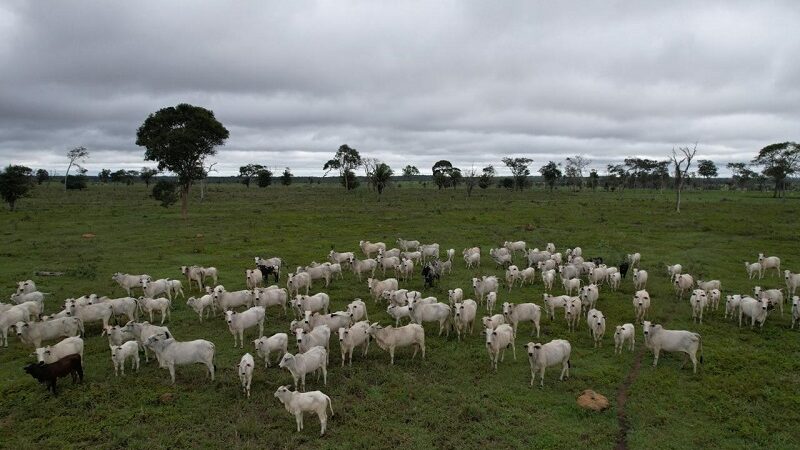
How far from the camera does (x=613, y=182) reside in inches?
5089

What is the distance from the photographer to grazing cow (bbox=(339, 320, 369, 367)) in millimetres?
13927

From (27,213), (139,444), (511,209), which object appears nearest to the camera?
(139,444)

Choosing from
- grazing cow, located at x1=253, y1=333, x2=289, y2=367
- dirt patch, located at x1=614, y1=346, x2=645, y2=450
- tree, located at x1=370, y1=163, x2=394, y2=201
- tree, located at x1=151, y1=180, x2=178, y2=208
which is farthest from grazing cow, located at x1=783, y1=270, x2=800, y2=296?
tree, located at x1=370, y1=163, x2=394, y2=201

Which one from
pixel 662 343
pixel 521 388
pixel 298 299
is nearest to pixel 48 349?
pixel 298 299

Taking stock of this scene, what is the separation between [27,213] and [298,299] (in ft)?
148

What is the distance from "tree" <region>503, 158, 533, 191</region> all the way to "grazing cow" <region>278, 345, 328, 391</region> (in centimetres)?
9557

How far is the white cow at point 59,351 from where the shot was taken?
513 inches

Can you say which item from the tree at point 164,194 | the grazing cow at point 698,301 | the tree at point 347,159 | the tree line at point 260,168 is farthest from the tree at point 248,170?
the grazing cow at point 698,301

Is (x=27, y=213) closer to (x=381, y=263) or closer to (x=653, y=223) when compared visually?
(x=381, y=263)

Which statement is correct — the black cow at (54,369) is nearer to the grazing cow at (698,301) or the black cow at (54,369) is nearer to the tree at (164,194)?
the grazing cow at (698,301)

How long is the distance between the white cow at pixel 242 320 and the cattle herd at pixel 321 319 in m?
0.03

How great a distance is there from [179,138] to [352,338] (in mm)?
37662

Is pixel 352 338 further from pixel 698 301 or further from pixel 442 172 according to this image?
pixel 442 172

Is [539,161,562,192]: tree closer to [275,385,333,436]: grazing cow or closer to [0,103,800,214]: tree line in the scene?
[0,103,800,214]: tree line
